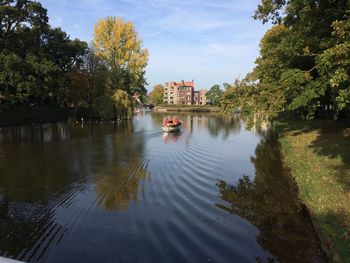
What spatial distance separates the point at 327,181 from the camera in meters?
12.5

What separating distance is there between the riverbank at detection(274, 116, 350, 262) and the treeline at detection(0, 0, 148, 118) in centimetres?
3686

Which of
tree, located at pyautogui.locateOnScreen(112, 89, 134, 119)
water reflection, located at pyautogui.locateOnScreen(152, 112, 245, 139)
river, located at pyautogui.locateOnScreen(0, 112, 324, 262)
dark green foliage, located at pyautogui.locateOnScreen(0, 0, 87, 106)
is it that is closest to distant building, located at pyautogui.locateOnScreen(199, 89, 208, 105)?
water reflection, located at pyautogui.locateOnScreen(152, 112, 245, 139)

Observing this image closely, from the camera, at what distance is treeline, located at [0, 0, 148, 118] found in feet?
158

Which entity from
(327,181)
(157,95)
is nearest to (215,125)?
(327,181)

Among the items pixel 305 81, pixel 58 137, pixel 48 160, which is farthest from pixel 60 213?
pixel 58 137

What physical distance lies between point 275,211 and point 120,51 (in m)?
50.3

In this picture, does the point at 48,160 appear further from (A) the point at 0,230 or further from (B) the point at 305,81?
(B) the point at 305,81

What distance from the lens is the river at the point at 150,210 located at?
344 inches

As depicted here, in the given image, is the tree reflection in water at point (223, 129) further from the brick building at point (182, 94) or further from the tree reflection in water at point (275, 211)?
the brick building at point (182, 94)

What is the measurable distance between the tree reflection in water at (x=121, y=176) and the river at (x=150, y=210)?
45 mm

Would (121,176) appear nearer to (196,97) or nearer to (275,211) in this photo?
(275,211)

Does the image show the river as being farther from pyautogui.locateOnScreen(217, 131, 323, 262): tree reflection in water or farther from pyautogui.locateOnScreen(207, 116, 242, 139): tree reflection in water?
pyautogui.locateOnScreen(207, 116, 242, 139): tree reflection in water

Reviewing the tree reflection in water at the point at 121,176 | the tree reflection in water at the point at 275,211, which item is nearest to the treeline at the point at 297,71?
the tree reflection in water at the point at 275,211

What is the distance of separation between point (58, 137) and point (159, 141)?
9459mm
